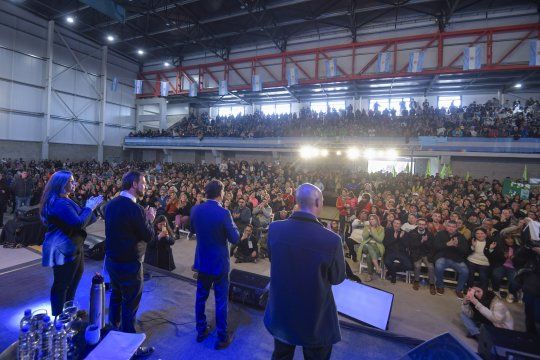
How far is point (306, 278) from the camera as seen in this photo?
1.66m

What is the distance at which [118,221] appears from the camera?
7.67 ft

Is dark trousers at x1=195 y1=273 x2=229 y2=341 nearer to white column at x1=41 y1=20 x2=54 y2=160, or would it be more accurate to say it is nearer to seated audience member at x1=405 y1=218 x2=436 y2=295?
seated audience member at x1=405 y1=218 x2=436 y2=295

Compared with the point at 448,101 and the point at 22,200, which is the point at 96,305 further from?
the point at 448,101

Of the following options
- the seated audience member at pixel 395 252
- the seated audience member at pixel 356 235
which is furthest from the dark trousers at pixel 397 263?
the seated audience member at pixel 356 235

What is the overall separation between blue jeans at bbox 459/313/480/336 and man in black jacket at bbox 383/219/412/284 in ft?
4.87

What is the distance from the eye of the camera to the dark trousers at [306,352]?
68.2 inches

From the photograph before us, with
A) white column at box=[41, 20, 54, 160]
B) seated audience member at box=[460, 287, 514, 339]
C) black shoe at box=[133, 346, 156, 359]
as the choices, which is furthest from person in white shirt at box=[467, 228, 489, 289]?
white column at box=[41, 20, 54, 160]

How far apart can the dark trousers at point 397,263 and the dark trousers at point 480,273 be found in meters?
0.93

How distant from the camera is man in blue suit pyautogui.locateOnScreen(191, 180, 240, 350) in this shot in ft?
8.60

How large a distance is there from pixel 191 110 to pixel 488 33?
2088cm

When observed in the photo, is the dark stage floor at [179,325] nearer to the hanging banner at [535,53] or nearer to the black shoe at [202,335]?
the black shoe at [202,335]

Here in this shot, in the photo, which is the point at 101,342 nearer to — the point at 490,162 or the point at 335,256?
the point at 335,256

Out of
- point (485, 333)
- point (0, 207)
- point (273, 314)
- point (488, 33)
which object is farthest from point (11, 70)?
point (488, 33)

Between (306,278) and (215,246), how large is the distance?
48.4 inches
